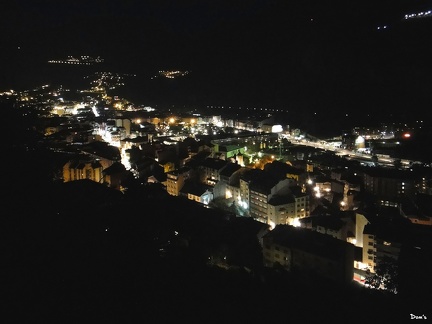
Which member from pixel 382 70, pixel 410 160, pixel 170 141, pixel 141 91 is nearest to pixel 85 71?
pixel 141 91

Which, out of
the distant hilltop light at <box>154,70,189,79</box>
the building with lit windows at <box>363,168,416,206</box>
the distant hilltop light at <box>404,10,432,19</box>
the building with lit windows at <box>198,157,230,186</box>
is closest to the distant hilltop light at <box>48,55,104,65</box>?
the distant hilltop light at <box>154,70,189,79</box>

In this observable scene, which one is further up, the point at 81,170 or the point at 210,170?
the point at 81,170

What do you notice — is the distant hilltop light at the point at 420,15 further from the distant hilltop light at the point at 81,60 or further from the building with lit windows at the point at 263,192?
the distant hilltop light at the point at 81,60

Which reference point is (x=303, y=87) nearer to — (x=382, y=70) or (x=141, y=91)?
(x=382, y=70)

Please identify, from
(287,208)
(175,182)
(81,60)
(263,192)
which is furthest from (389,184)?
(81,60)

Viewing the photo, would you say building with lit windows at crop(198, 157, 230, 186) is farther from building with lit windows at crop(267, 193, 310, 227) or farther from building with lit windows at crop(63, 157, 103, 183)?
building with lit windows at crop(63, 157, 103, 183)

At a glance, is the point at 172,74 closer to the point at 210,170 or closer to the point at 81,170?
the point at 210,170

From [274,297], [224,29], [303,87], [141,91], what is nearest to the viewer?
[274,297]

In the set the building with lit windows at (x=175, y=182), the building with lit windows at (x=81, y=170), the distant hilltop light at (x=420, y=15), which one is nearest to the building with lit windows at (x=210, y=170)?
the building with lit windows at (x=175, y=182)
